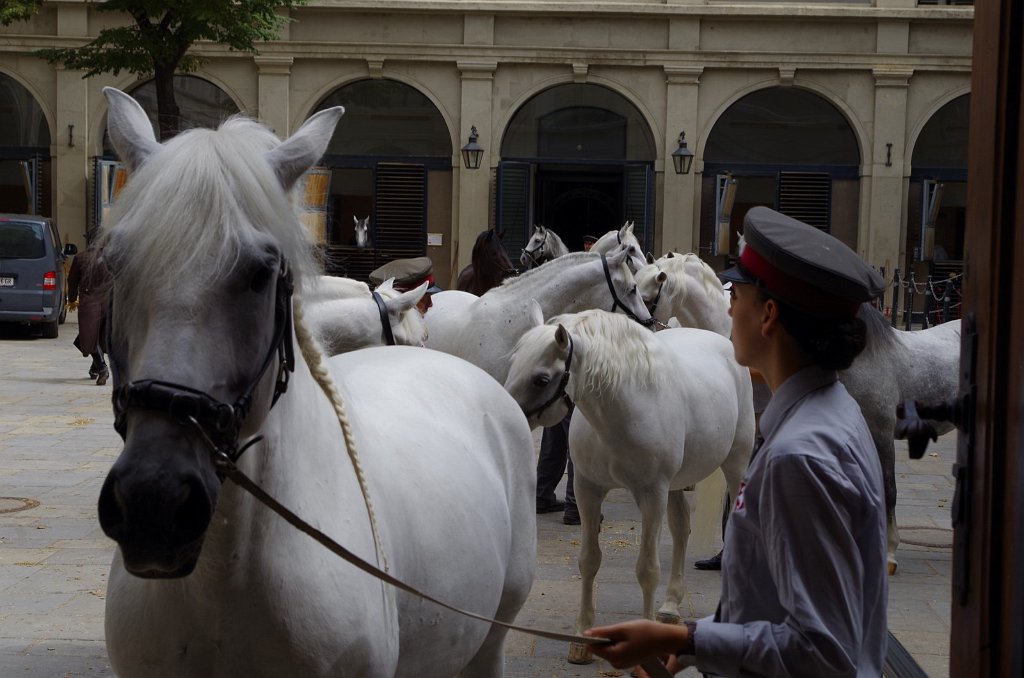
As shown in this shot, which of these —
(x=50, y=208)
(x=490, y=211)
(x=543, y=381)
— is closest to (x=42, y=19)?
(x=50, y=208)

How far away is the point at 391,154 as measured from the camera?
28203 millimetres

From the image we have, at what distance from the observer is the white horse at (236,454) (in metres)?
2.22

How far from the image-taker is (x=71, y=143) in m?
27.8

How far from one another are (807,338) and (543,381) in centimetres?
428

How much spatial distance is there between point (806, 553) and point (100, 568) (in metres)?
6.26

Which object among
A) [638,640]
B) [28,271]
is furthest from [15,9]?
[638,640]

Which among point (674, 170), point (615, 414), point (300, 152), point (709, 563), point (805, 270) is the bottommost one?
point (709, 563)

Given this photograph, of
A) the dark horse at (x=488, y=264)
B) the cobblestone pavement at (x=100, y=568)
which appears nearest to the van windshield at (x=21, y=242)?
the cobblestone pavement at (x=100, y=568)

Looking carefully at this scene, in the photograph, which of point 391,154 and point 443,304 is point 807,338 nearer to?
point 443,304

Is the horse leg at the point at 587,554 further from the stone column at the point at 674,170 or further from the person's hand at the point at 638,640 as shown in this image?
the stone column at the point at 674,170

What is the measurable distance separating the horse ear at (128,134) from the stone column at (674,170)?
25.0 metres

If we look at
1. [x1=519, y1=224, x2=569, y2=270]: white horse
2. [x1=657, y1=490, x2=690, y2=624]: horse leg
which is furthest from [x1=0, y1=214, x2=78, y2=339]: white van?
[x1=657, y1=490, x2=690, y2=624]: horse leg

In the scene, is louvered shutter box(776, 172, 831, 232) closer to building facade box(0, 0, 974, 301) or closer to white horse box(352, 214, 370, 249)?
building facade box(0, 0, 974, 301)

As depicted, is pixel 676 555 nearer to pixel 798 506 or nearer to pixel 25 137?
pixel 798 506
